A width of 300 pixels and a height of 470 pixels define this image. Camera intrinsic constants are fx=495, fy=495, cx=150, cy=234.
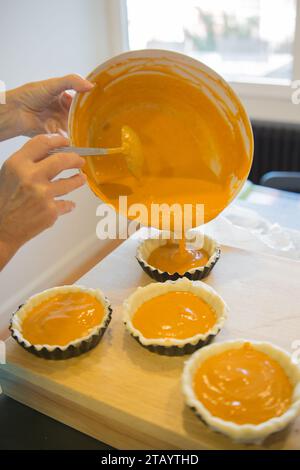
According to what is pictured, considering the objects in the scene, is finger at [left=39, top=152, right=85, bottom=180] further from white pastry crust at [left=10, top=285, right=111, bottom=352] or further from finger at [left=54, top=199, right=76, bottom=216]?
white pastry crust at [left=10, top=285, right=111, bottom=352]

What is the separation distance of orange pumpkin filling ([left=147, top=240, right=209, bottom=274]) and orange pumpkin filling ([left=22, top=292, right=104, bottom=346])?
203mm

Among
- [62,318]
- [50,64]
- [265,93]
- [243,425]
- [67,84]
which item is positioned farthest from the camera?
[265,93]

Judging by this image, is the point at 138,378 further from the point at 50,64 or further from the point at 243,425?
the point at 50,64

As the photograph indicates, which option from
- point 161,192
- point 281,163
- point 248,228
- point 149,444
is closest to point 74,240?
point 281,163

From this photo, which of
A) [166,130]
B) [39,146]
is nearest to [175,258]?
[166,130]

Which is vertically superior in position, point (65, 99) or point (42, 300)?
point (65, 99)

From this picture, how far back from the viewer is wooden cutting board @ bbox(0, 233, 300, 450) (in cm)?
76

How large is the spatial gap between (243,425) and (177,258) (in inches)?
19.8

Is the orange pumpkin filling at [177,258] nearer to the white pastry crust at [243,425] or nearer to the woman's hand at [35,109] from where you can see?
the white pastry crust at [243,425]

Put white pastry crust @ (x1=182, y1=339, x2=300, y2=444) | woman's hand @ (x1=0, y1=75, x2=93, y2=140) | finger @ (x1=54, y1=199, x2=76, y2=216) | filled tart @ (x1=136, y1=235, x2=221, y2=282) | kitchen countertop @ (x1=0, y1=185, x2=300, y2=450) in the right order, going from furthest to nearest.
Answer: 1. woman's hand @ (x1=0, y1=75, x2=93, y2=140)
2. filled tart @ (x1=136, y1=235, x2=221, y2=282)
3. finger @ (x1=54, y1=199, x2=76, y2=216)
4. kitchen countertop @ (x1=0, y1=185, x2=300, y2=450)
5. white pastry crust @ (x1=182, y1=339, x2=300, y2=444)

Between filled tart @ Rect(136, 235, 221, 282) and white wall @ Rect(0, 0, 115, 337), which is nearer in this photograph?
filled tart @ Rect(136, 235, 221, 282)

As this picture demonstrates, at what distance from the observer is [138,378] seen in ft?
2.76

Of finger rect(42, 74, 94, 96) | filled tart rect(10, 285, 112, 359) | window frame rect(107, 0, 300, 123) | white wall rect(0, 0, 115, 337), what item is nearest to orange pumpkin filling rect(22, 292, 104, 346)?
filled tart rect(10, 285, 112, 359)
